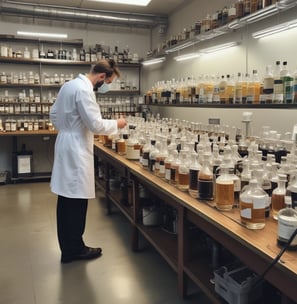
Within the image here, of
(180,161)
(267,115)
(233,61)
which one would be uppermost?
(233,61)

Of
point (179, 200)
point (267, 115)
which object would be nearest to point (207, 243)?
point (179, 200)

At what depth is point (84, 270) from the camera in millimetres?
2547

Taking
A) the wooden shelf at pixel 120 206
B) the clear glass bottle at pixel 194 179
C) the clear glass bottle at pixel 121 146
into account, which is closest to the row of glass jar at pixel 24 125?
the wooden shelf at pixel 120 206

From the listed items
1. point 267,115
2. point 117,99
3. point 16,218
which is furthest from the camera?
point 117,99

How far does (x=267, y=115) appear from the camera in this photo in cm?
340

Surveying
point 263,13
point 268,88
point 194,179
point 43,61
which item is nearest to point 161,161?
point 194,179

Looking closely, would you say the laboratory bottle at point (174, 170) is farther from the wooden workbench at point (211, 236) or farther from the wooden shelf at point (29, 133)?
the wooden shelf at point (29, 133)

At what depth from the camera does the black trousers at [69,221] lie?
2623mm

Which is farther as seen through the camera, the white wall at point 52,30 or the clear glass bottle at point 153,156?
the white wall at point 52,30

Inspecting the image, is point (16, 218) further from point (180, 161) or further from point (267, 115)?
point (267, 115)

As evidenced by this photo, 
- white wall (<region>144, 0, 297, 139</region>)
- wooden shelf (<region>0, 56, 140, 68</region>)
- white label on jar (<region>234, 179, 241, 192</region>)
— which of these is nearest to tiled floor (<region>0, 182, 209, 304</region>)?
white label on jar (<region>234, 179, 241, 192</region>)

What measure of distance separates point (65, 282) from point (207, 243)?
3.36ft

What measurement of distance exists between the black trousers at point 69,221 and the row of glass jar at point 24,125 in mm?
3140

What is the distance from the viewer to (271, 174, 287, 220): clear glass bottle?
1396 millimetres
